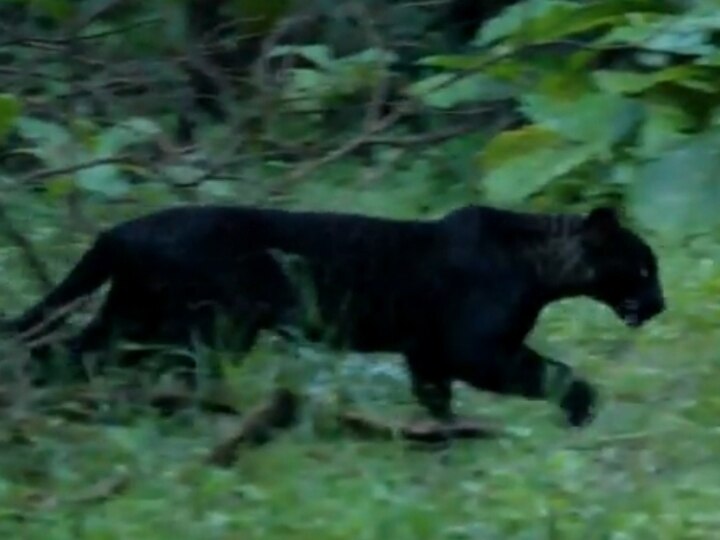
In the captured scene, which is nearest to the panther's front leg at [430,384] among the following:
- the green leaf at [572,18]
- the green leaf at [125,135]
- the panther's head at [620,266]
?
the panther's head at [620,266]

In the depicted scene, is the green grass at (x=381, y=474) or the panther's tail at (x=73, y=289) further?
the panther's tail at (x=73, y=289)

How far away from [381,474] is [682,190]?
1.45 metres

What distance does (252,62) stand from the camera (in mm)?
6941

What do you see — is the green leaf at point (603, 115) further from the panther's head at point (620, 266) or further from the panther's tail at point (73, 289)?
the panther's tail at point (73, 289)

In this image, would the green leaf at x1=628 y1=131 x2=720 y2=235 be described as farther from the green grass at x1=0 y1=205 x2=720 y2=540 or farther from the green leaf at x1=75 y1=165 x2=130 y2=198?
the green leaf at x1=75 y1=165 x2=130 y2=198

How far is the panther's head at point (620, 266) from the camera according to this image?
6.00 meters

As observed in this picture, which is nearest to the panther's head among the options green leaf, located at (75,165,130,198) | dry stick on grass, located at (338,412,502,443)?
dry stick on grass, located at (338,412,502,443)

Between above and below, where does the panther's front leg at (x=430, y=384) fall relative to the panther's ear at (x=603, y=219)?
below

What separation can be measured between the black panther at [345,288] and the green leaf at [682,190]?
1.74 metres

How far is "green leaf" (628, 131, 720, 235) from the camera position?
3807mm

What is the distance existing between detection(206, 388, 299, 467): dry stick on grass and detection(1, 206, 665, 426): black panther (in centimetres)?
54

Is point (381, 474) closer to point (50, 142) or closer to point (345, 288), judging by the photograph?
point (345, 288)

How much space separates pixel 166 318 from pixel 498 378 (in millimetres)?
946

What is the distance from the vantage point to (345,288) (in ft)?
19.1
